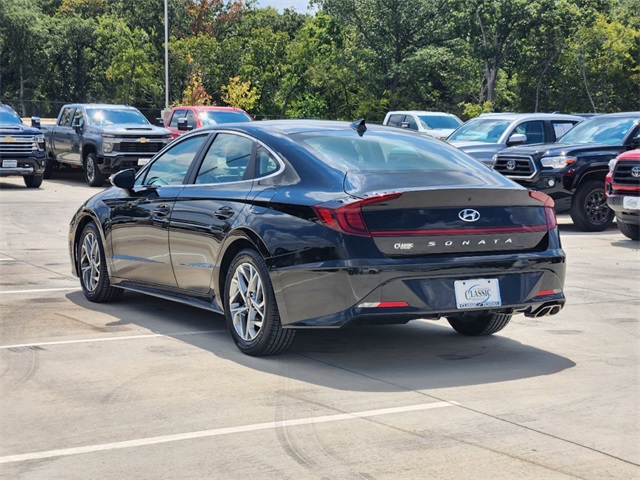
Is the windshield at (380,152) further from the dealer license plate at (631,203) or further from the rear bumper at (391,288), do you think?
the dealer license plate at (631,203)

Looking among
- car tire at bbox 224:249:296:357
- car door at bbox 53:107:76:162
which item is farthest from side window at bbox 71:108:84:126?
car tire at bbox 224:249:296:357

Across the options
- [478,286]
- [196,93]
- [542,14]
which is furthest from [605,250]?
[542,14]

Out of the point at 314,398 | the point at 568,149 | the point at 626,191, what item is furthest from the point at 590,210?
the point at 314,398

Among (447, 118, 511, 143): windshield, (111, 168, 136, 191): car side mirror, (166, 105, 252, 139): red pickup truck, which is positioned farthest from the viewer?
(166, 105, 252, 139): red pickup truck

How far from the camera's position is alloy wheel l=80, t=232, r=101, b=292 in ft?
32.1

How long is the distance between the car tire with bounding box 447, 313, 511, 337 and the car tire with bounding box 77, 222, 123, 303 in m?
3.17

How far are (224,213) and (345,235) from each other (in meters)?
1.33

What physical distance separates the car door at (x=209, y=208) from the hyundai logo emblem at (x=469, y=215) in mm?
1531

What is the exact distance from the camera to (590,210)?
17.8 metres

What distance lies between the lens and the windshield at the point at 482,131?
22297 mm

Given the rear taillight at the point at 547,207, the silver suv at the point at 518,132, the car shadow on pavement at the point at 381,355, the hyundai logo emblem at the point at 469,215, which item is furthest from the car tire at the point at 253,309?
the silver suv at the point at 518,132

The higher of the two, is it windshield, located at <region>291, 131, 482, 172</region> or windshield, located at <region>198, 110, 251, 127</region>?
windshield, located at <region>291, 131, 482, 172</region>

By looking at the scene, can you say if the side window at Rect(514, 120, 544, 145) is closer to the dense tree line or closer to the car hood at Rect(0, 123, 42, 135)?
the car hood at Rect(0, 123, 42, 135)

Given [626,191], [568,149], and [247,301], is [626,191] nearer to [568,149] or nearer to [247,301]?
[568,149]
